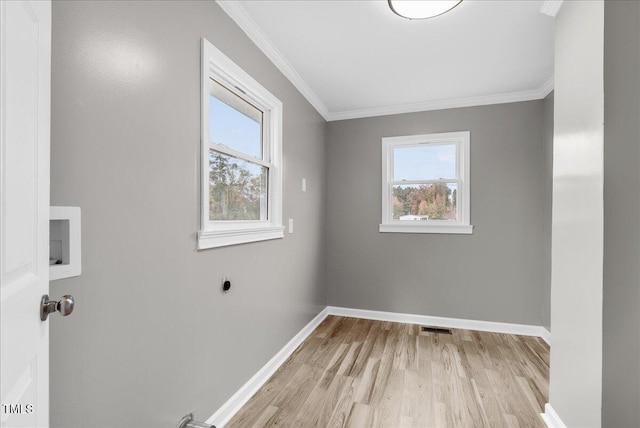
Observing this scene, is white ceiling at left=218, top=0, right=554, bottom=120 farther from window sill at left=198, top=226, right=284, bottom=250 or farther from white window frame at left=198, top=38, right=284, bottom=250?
window sill at left=198, top=226, right=284, bottom=250

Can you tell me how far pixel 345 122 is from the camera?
3.77 meters

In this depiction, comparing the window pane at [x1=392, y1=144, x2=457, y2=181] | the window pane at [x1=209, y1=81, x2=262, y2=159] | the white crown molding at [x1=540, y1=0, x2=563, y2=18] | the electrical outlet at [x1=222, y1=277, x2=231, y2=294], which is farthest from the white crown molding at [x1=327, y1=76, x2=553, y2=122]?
the electrical outlet at [x1=222, y1=277, x2=231, y2=294]

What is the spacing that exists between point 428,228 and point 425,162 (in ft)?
2.54

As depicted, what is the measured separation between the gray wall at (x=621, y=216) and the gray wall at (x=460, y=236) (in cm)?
197

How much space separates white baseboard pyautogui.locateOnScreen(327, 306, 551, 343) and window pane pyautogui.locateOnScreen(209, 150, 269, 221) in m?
1.93

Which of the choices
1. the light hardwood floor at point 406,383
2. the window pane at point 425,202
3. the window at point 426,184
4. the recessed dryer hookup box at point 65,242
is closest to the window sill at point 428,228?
the window at point 426,184

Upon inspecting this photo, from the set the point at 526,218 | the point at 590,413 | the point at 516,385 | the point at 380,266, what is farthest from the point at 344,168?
the point at 590,413

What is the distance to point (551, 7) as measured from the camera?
1.76 m

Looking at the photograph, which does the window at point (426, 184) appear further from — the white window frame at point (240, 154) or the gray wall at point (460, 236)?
the white window frame at point (240, 154)

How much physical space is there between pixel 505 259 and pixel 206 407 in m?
3.09

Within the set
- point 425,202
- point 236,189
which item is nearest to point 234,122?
point 236,189

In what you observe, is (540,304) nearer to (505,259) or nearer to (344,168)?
(505,259)

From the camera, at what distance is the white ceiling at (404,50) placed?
1.90m

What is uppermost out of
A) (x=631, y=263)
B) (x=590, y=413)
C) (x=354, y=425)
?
(x=631, y=263)
